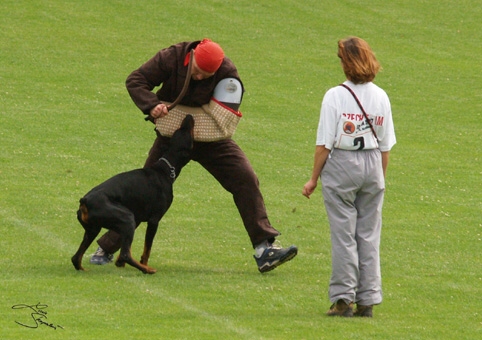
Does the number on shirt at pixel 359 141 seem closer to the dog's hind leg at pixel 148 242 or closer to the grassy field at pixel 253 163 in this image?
the grassy field at pixel 253 163

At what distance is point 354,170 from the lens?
7.09 m

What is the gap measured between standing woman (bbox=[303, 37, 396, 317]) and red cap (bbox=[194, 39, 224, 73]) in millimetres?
1445

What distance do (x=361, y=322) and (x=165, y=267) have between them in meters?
2.20

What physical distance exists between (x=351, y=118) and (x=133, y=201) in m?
2.15

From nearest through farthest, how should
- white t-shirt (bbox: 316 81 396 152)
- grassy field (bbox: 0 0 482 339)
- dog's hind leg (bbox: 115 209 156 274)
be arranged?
1. white t-shirt (bbox: 316 81 396 152)
2. grassy field (bbox: 0 0 482 339)
3. dog's hind leg (bbox: 115 209 156 274)

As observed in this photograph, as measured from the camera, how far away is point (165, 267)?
28.8ft

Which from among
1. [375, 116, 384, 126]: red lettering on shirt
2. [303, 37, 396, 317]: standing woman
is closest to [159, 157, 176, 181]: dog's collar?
[303, 37, 396, 317]: standing woman

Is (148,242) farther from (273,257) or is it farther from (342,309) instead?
(342,309)

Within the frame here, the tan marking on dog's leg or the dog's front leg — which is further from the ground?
the tan marking on dog's leg

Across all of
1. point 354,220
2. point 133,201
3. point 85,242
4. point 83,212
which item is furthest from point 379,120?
point 85,242

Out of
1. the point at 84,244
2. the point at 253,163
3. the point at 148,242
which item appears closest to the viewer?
the point at 84,244

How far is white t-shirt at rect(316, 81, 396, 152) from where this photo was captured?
701 cm

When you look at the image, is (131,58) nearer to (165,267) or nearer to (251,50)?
(251,50)

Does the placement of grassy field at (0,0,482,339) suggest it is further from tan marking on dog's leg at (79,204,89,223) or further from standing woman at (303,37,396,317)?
tan marking on dog's leg at (79,204,89,223)
